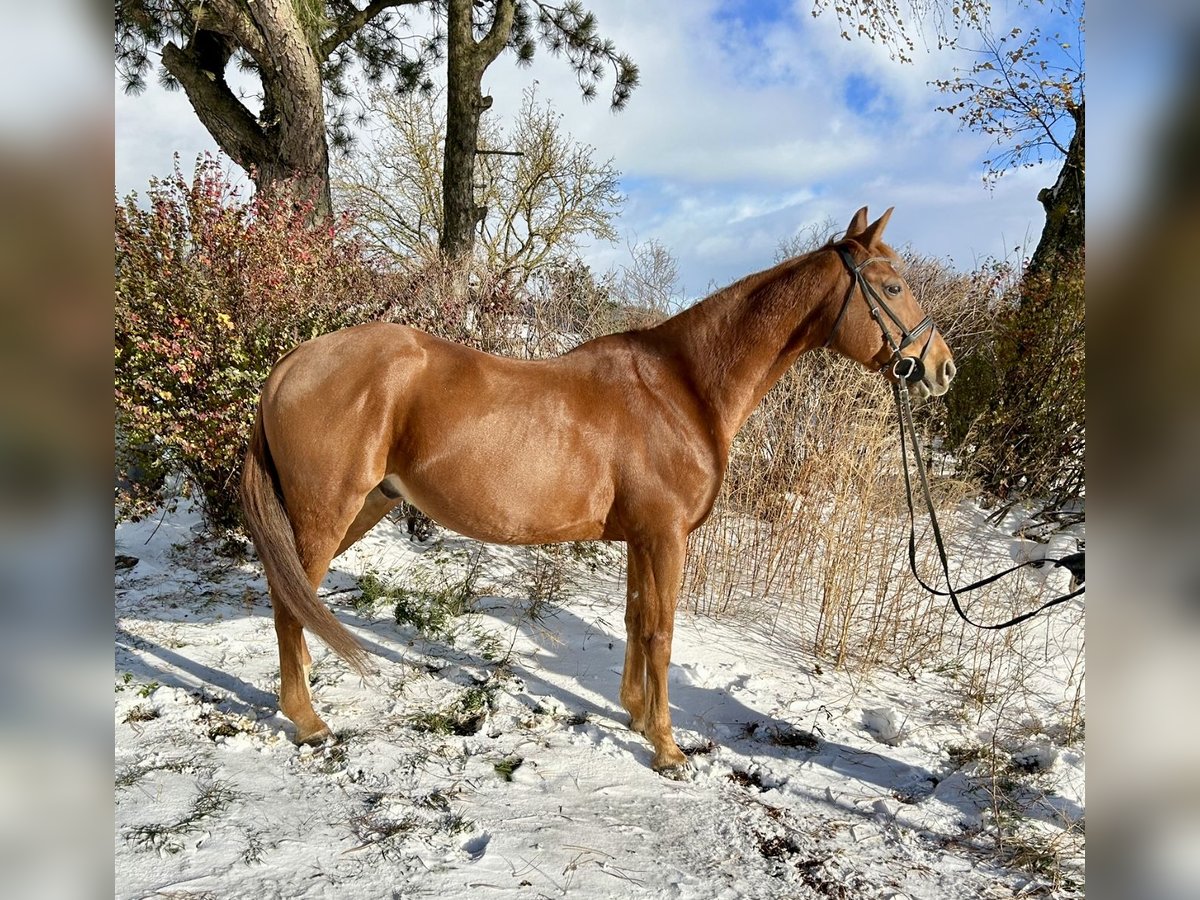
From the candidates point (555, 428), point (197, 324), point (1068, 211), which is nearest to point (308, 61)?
point (197, 324)

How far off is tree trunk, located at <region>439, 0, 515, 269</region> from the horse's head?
5894mm

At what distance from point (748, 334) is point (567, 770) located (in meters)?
1.85

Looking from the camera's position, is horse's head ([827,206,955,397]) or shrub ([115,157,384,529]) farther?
shrub ([115,157,384,529])

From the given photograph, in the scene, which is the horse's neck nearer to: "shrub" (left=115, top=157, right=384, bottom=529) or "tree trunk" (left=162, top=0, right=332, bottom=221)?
"shrub" (left=115, top=157, right=384, bottom=529)

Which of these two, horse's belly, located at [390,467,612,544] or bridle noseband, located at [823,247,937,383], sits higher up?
bridle noseband, located at [823,247,937,383]

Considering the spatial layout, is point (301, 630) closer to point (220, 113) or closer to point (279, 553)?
point (279, 553)

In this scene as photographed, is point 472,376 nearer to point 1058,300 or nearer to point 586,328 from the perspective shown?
point 586,328

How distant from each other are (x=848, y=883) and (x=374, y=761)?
5.56 feet

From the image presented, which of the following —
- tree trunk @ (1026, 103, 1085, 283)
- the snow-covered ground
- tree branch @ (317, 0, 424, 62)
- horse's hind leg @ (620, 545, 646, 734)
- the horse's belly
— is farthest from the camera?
tree branch @ (317, 0, 424, 62)

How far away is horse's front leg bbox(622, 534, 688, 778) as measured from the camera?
2654 millimetres

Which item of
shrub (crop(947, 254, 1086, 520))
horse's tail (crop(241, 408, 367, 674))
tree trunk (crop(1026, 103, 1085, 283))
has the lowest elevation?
horse's tail (crop(241, 408, 367, 674))

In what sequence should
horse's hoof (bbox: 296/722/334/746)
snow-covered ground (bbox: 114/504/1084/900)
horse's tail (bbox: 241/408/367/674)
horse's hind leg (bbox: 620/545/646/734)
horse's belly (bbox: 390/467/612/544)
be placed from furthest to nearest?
horse's hind leg (bbox: 620/545/646/734) → horse's hoof (bbox: 296/722/334/746) → horse's belly (bbox: 390/467/612/544) → horse's tail (bbox: 241/408/367/674) → snow-covered ground (bbox: 114/504/1084/900)

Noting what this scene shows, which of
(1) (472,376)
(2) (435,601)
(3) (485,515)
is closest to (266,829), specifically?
(3) (485,515)

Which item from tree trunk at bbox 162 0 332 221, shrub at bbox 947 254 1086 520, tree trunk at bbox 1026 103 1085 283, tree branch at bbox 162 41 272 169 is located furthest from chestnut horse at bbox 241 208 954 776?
tree trunk at bbox 1026 103 1085 283
